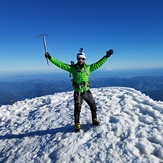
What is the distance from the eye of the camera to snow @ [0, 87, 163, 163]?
585 centimetres

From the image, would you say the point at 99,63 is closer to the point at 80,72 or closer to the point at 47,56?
the point at 80,72

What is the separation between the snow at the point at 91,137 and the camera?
585 centimetres

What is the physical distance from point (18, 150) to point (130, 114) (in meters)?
6.01

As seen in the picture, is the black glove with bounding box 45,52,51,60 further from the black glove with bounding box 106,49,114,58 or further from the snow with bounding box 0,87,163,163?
the snow with bounding box 0,87,163,163

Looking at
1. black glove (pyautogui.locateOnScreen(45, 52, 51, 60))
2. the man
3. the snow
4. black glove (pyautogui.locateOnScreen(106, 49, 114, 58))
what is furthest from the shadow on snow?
black glove (pyautogui.locateOnScreen(106, 49, 114, 58))

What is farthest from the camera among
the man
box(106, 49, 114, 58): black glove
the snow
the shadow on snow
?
the shadow on snow

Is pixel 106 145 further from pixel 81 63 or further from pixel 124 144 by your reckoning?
pixel 81 63

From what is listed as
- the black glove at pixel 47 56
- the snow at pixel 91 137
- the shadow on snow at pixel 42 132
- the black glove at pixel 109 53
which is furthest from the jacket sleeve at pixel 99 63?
the shadow on snow at pixel 42 132

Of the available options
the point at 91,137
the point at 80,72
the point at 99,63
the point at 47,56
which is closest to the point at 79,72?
the point at 80,72

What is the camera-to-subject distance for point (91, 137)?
7.14 meters

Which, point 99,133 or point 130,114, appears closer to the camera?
point 99,133

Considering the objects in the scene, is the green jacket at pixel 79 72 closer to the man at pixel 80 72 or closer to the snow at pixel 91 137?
the man at pixel 80 72

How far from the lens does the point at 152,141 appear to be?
20.9 ft

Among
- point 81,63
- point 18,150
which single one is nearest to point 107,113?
point 81,63
